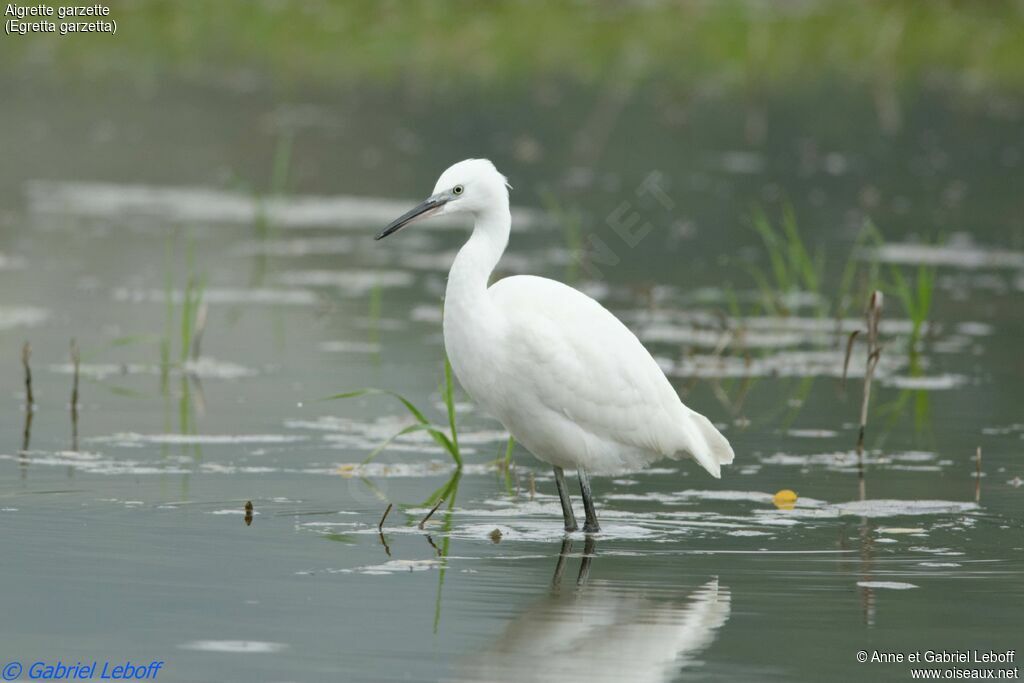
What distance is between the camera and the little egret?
24.0ft

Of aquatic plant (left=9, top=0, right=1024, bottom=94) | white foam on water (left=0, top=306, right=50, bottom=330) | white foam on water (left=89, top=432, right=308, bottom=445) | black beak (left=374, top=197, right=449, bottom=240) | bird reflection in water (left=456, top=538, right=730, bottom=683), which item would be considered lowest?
bird reflection in water (left=456, top=538, right=730, bottom=683)

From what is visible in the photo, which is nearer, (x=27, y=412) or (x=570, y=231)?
(x=27, y=412)

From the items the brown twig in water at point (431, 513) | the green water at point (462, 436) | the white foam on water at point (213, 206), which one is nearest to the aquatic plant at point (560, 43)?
the green water at point (462, 436)

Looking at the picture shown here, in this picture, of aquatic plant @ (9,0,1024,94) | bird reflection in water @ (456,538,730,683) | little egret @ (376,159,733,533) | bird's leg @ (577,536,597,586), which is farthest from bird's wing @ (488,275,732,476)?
aquatic plant @ (9,0,1024,94)

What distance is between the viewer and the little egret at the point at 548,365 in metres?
7.32

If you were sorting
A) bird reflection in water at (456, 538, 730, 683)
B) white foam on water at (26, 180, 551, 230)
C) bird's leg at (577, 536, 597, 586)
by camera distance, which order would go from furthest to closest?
white foam on water at (26, 180, 551, 230), bird's leg at (577, 536, 597, 586), bird reflection in water at (456, 538, 730, 683)

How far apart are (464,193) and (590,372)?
0.85 m

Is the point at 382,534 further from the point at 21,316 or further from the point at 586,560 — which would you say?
the point at 21,316

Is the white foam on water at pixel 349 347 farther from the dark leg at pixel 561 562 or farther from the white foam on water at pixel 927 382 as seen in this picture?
the dark leg at pixel 561 562

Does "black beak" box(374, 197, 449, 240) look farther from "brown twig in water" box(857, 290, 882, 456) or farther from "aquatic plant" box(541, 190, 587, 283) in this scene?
"aquatic plant" box(541, 190, 587, 283)

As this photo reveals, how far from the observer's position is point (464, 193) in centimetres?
751

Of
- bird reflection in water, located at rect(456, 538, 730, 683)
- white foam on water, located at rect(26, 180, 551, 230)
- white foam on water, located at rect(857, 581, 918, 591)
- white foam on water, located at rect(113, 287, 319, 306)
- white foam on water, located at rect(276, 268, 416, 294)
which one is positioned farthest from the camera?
white foam on water, located at rect(26, 180, 551, 230)

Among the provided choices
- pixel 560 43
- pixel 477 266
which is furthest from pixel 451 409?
pixel 560 43

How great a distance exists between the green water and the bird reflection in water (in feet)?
0.05
